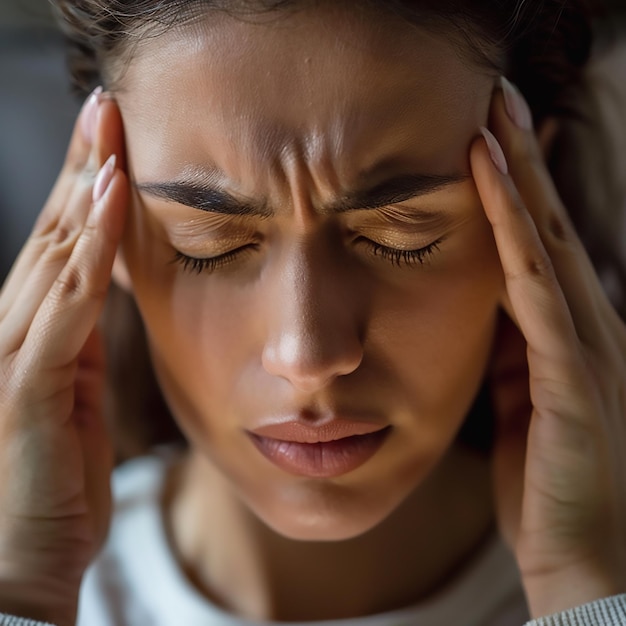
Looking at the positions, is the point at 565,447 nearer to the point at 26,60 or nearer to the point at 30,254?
the point at 30,254

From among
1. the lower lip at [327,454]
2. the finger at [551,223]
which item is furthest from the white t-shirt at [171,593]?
the finger at [551,223]

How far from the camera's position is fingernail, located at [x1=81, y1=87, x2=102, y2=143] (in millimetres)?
995

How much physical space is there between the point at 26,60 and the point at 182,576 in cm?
91

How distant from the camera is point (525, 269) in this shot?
37.7 inches

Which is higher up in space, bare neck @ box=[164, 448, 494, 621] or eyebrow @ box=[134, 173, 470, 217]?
eyebrow @ box=[134, 173, 470, 217]

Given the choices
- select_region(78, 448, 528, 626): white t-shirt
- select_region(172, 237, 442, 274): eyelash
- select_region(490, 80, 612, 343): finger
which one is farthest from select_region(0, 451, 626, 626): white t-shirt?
select_region(172, 237, 442, 274): eyelash

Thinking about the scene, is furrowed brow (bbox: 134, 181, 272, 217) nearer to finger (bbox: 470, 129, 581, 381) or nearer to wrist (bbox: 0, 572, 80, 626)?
finger (bbox: 470, 129, 581, 381)

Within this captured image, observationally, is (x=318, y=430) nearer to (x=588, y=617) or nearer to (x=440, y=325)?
(x=440, y=325)

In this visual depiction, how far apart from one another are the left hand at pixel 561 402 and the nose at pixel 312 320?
7.2 inches

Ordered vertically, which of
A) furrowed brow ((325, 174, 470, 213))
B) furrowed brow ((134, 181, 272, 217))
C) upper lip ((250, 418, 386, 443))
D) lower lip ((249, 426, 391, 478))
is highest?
furrowed brow ((325, 174, 470, 213))

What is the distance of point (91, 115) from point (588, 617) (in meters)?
0.75

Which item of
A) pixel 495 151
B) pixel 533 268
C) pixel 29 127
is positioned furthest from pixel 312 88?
pixel 29 127

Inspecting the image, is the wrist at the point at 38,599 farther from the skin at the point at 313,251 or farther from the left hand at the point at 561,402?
the left hand at the point at 561,402

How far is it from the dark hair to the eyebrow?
0.46 feet
